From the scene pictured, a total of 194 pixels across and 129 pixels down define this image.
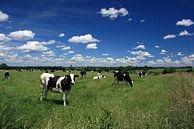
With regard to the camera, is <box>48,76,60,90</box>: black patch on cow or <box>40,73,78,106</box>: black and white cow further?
<box>48,76,60,90</box>: black patch on cow

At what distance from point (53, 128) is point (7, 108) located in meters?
1.26

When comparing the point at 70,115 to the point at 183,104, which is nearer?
the point at 183,104

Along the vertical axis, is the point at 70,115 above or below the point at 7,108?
below

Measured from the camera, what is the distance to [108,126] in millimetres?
6691

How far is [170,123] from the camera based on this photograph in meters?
7.31

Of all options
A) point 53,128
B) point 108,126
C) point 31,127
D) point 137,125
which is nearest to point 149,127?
point 137,125

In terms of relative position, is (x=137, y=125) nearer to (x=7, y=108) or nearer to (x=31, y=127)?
(x=31, y=127)

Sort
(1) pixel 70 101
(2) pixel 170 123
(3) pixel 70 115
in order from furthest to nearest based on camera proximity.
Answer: (1) pixel 70 101
(3) pixel 70 115
(2) pixel 170 123

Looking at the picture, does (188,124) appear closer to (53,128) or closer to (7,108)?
(53,128)

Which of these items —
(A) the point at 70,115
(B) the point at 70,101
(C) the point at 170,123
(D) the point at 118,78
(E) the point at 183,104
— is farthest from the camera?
(D) the point at 118,78

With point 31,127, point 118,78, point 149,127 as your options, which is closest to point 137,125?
point 149,127

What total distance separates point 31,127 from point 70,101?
965cm

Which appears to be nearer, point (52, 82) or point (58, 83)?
point (58, 83)

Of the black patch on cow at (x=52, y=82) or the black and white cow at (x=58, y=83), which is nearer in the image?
the black and white cow at (x=58, y=83)
